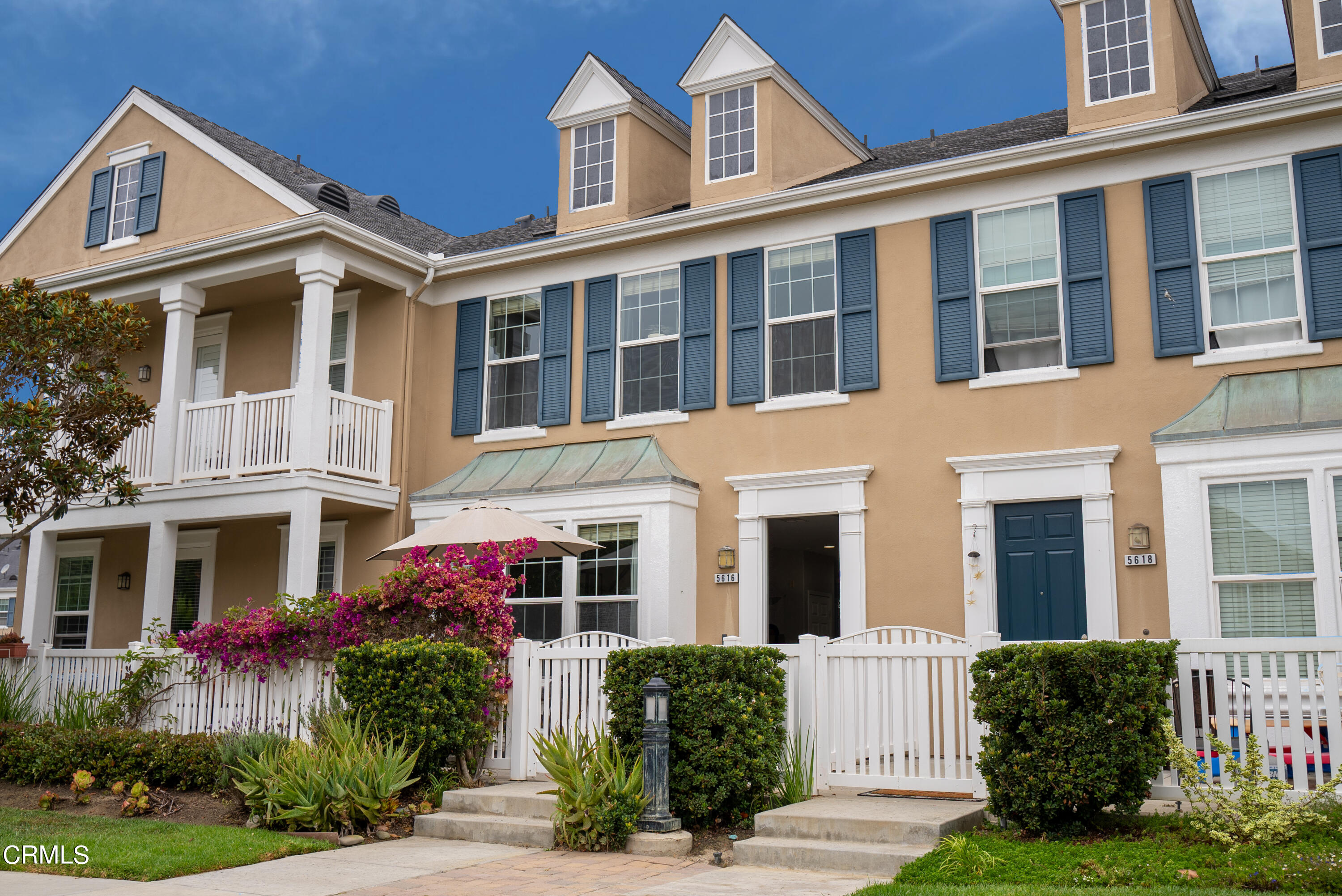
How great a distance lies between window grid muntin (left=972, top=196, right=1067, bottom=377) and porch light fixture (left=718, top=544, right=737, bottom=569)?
10.6 ft

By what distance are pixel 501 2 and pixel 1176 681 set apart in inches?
7628

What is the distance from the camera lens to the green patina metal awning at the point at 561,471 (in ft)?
41.5

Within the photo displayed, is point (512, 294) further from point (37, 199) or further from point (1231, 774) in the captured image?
point (1231, 774)

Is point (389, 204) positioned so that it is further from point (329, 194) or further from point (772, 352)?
point (772, 352)

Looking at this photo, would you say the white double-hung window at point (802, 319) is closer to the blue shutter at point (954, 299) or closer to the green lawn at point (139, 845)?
the blue shutter at point (954, 299)

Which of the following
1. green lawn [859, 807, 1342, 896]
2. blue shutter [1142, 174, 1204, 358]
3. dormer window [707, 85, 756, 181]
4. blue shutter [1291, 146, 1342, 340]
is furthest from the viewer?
dormer window [707, 85, 756, 181]

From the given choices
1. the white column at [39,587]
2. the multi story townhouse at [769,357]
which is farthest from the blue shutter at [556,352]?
the white column at [39,587]

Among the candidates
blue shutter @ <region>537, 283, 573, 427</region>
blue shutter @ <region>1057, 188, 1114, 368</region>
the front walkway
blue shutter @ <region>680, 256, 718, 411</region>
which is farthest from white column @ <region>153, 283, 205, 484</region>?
blue shutter @ <region>1057, 188, 1114, 368</region>

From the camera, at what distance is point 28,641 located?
1505 centimetres

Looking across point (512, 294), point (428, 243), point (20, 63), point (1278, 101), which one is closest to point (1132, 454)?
point (1278, 101)

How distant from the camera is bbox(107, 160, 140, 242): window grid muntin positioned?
51.8 feet

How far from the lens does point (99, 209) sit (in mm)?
16094

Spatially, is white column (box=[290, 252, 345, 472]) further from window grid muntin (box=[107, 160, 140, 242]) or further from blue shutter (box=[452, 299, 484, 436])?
window grid muntin (box=[107, 160, 140, 242])

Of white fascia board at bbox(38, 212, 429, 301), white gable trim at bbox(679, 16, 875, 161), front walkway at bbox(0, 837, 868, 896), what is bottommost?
front walkway at bbox(0, 837, 868, 896)
